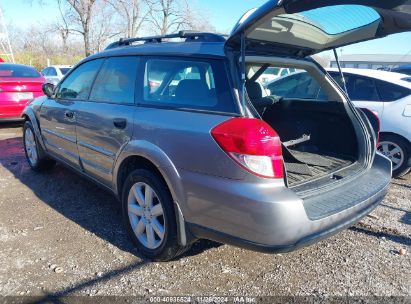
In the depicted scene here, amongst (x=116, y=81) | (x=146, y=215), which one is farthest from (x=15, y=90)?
(x=146, y=215)

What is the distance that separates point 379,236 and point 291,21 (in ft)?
7.10

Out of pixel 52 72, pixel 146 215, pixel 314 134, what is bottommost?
pixel 146 215

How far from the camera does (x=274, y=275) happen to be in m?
2.75

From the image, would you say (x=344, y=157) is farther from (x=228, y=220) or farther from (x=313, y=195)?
(x=228, y=220)

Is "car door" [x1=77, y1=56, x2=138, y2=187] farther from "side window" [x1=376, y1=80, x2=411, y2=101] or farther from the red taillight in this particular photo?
"side window" [x1=376, y1=80, x2=411, y2=101]

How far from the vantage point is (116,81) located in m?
3.31

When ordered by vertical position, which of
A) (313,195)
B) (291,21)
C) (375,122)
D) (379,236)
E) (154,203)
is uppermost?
(291,21)

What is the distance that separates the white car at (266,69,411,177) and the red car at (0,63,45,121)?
596cm

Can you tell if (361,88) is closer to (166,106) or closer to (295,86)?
(295,86)

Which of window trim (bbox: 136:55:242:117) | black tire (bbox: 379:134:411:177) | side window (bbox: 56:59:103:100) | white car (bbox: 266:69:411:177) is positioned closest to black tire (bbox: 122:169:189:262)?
window trim (bbox: 136:55:242:117)

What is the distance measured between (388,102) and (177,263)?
12.8ft

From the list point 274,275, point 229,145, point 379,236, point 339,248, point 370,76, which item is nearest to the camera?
point 229,145

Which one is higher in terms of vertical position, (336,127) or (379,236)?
(336,127)

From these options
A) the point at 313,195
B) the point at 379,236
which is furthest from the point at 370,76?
the point at 313,195
